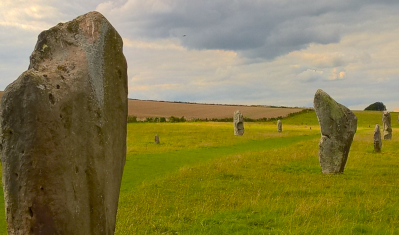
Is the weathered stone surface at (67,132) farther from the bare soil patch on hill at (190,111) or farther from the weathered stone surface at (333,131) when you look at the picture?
the bare soil patch on hill at (190,111)

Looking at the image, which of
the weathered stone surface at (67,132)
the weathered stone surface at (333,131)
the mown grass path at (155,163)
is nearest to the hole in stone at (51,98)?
the weathered stone surface at (67,132)

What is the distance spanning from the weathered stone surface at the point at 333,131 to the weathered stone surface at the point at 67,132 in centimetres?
1297

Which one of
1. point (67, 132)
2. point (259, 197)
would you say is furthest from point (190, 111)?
point (67, 132)

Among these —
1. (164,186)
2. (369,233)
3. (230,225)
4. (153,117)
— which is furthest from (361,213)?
(153,117)

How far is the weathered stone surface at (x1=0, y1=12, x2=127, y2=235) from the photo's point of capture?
17.7 feet

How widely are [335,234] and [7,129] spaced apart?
7.34 meters

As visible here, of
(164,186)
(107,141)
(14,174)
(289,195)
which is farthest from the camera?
(164,186)

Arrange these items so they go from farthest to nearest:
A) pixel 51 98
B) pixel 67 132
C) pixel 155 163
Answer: pixel 155 163, pixel 67 132, pixel 51 98

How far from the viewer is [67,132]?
5840mm

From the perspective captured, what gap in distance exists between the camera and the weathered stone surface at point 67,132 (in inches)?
213

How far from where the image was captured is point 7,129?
5.47 metres

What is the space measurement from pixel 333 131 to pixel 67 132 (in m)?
14.5

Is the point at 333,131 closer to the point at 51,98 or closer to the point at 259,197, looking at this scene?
the point at 259,197

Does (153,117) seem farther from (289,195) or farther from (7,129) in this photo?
(7,129)
